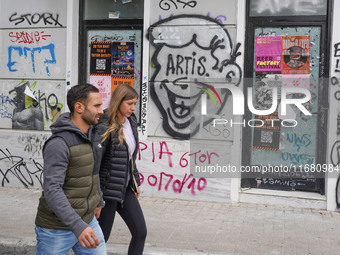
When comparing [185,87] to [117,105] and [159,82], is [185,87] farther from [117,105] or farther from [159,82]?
[117,105]

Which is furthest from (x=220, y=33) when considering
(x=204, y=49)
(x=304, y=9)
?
(x=304, y=9)

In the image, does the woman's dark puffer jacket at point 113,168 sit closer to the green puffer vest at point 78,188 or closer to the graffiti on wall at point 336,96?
the green puffer vest at point 78,188

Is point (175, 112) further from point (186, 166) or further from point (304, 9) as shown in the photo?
point (304, 9)

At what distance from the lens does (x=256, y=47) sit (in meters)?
7.54

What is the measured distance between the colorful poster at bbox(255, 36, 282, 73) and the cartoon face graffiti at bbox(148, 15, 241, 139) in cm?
35

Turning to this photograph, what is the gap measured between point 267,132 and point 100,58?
120 inches

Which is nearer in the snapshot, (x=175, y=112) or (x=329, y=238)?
(x=329, y=238)

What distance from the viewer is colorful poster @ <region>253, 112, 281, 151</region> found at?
24.7 ft

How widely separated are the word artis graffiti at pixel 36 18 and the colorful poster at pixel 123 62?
1053 millimetres

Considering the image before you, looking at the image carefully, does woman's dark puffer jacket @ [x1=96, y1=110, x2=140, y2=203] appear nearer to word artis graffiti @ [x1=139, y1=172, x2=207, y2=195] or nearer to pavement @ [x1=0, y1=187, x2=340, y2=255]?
pavement @ [x1=0, y1=187, x2=340, y2=255]

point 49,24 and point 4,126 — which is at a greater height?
point 49,24

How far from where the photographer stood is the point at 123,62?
8.20 meters

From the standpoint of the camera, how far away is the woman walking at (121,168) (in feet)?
13.5

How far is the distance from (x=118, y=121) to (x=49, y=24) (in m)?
4.66
